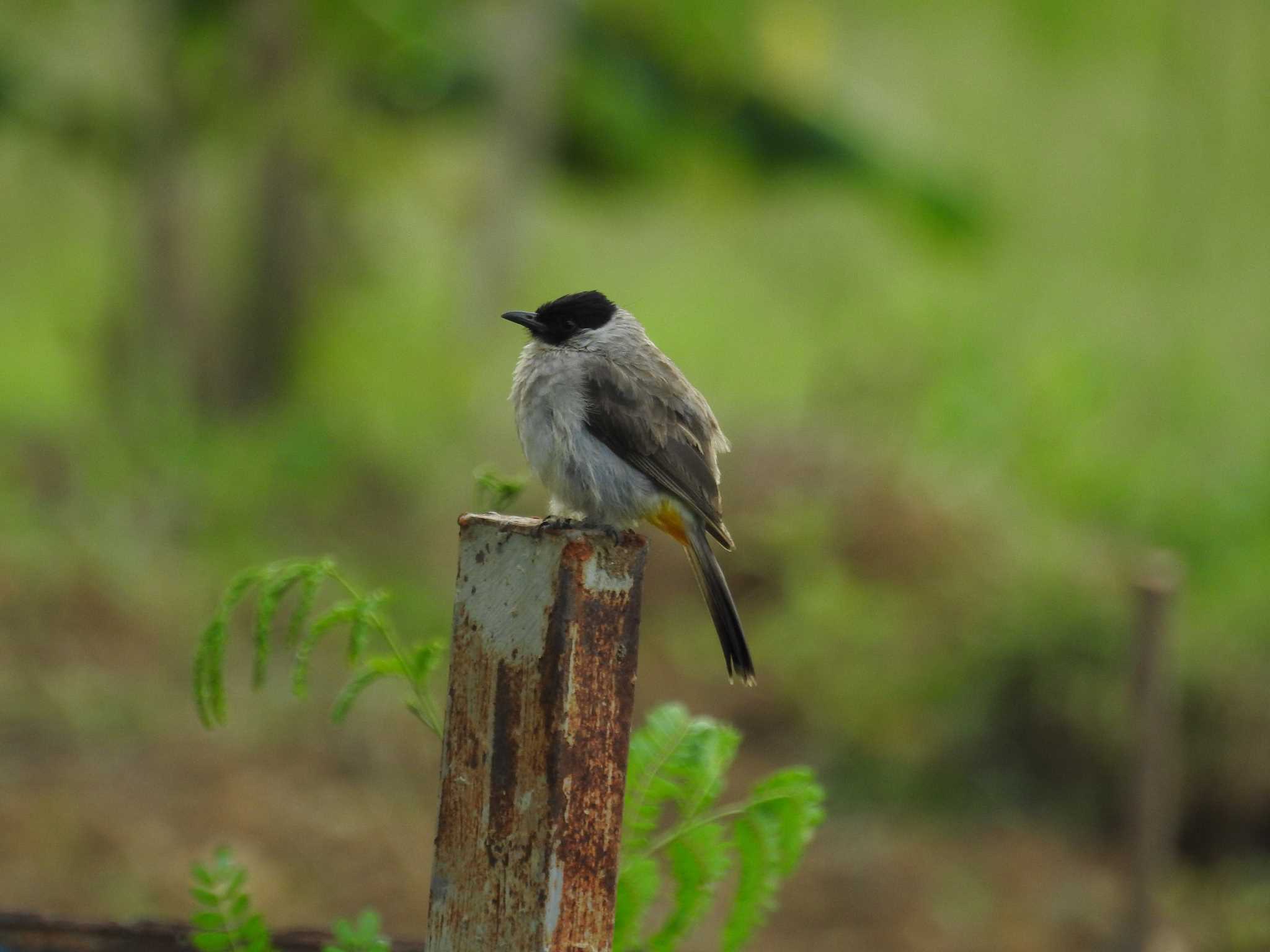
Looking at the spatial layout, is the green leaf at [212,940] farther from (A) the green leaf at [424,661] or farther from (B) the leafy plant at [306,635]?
(A) the green leaf at [424,661]

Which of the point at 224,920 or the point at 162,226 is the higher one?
the point at 162,226

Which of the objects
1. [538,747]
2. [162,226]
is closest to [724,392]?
[162,226]

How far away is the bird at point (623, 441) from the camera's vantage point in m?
3.13

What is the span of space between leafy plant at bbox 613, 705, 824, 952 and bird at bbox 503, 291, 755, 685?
28.6 inches

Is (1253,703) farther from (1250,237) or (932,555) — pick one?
(1250,237)

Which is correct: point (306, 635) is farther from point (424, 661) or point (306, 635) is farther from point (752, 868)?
point (752, 868)

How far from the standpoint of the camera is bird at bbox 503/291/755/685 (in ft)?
10.3

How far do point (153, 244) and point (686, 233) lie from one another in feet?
23.7

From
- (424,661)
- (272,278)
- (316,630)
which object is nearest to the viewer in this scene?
(316,630)

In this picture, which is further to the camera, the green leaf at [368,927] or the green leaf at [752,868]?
the green leaf at [752,868]

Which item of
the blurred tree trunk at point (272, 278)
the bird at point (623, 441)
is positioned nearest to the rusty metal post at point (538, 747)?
the bird at point (623, 441)

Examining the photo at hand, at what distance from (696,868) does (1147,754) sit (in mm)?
2838

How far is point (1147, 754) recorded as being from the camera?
4.67 metres

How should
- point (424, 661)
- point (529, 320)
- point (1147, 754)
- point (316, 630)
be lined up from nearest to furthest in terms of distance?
point (316, 630), point (424, 661), point (529, 320), point (1147, 754)
